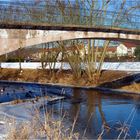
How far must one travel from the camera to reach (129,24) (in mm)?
36000

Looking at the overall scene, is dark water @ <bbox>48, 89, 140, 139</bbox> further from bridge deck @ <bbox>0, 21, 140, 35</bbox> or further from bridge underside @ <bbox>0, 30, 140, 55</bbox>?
bridge deck @ <bbox>0, 21, 140, 35</bbox>

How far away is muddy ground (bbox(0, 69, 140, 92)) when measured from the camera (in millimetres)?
47009

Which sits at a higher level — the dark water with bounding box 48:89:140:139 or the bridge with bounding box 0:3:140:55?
the bridge with bounding box 0:3:140:55

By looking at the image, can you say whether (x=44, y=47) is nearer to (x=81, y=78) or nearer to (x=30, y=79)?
(x=30, y=79)

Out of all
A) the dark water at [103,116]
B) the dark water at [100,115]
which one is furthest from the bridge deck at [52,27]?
the dark water at [103,116]

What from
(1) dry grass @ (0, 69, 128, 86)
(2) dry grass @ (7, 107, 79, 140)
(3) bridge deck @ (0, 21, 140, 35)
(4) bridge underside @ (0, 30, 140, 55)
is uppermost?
(3) bridge deck @ (0, 21, 140, 35)

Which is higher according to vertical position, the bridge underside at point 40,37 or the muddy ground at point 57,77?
the bridge underside at point 40,37

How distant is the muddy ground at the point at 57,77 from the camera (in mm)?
47009

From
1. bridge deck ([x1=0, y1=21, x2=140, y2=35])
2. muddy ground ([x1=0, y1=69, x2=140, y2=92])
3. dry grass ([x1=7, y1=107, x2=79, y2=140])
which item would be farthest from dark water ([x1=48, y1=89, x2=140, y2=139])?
muddy ground ([x1=0, y1=69, x2=140, y2=92])

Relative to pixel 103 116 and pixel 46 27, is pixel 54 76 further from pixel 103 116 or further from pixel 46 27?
pixel 103 116

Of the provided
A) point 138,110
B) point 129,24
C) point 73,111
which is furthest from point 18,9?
point 129,24

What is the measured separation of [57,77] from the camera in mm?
52969

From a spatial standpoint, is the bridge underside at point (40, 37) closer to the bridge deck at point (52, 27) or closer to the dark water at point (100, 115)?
the bridge deck at point (52, 27)

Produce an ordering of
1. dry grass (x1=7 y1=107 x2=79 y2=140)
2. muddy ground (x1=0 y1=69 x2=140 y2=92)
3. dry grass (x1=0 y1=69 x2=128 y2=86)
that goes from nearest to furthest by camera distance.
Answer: dry grass (x1=7 y1=107 x2=79 y2=140) < muddy ground (x1=0 y1=69 x2=140 y2=92) < dry grass (x1=0 y1=69 x2=128 y2=86)
